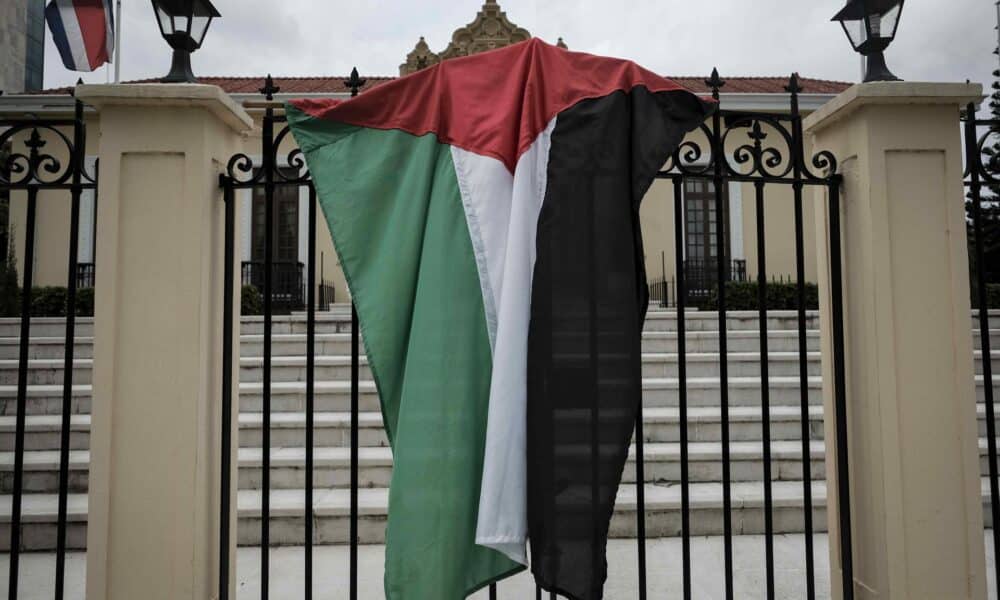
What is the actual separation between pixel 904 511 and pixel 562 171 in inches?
69.8

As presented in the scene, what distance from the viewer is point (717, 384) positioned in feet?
16.6

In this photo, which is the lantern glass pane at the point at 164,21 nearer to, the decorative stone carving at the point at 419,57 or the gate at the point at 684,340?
the gate at the point at 684,340

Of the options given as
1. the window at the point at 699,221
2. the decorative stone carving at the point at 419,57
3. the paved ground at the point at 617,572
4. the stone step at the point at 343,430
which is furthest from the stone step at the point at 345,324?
the decorative stone carving at the point at 419,57

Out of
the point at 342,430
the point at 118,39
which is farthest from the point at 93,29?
the point at 342,430

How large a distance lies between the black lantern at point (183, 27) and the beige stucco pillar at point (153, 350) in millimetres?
246

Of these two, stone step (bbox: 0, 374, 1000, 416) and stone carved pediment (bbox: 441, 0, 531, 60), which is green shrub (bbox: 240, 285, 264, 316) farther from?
stone carved pediment (bbox: 441, 0, 531, 60)

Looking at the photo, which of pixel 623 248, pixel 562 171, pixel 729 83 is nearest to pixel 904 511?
pixel 623 248

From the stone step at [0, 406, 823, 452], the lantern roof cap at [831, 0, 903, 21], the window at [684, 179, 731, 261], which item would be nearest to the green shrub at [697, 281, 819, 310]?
the window at [684, 179, 731, 261]

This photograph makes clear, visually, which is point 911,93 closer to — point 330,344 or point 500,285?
point 500,285

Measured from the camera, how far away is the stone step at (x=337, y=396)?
5.00 meters

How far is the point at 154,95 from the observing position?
6.97 feet

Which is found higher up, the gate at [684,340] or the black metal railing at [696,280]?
the black metal railing at [696,280]

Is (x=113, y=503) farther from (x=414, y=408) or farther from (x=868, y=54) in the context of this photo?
(x=868, y=54)

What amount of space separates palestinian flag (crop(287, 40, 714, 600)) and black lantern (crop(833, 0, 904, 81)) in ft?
2.93
